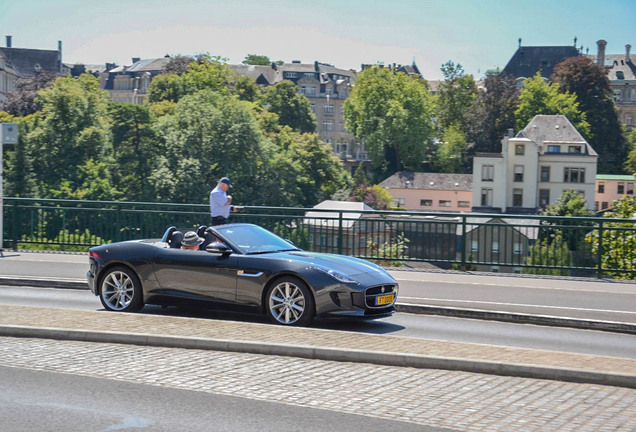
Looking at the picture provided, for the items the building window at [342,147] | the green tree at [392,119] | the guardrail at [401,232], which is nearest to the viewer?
the guardrail at [401,232]

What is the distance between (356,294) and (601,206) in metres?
113

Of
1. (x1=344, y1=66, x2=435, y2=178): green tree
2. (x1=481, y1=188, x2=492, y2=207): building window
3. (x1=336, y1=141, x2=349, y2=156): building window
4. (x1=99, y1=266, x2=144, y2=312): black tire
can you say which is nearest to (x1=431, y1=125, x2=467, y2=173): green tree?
(x1=344, y1=66, x2=435, y2=178): green tree

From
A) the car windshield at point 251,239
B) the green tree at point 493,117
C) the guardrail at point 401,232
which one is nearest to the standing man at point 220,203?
the guardrail at point 401,232

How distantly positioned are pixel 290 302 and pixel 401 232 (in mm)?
7420

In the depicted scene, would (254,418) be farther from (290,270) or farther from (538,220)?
(538,220)

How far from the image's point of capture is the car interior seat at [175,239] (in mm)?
11516

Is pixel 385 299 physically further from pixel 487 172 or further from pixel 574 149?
pixel 574 149

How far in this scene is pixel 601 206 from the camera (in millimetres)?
116312

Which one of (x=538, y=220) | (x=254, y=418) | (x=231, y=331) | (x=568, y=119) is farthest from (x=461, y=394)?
(x=568, y=119)

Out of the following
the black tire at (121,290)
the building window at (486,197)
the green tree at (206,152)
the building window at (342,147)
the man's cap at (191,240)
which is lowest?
the black tire at (121,290)

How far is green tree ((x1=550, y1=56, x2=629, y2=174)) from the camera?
108 metres

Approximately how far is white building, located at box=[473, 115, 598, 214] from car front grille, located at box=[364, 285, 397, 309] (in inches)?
3515

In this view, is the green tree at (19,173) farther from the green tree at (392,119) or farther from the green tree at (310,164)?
the green tree at (392,119)

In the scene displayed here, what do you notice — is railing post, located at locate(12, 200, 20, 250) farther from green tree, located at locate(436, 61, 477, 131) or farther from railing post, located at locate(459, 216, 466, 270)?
green tree, located at locate(436, 61, 477, 131)
